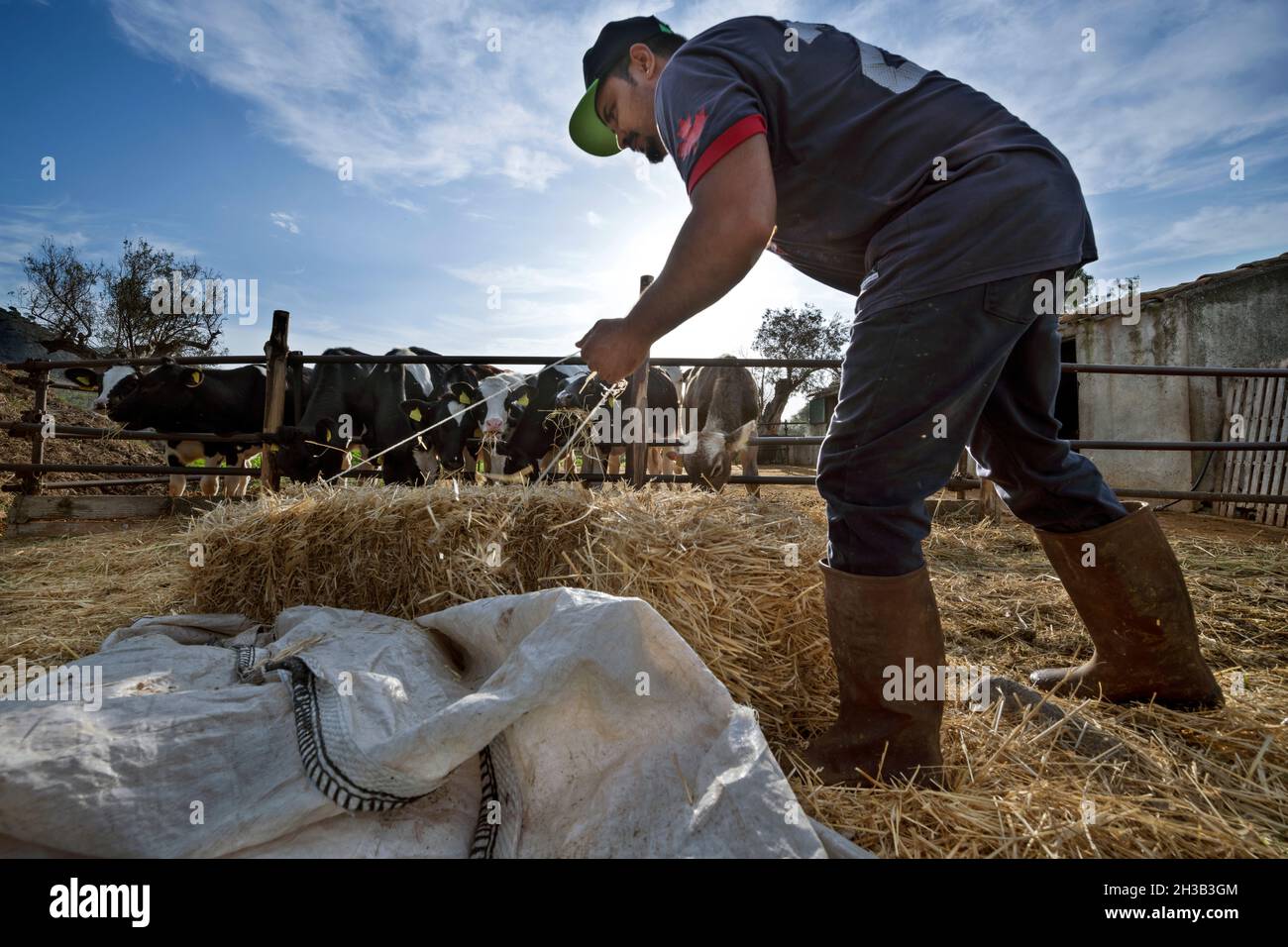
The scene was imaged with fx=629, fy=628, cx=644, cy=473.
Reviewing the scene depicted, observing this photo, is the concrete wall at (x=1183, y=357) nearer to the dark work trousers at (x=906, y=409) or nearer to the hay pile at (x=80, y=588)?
the dark work trousers at (x=906, y=409)

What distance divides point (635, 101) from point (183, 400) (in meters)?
7.20

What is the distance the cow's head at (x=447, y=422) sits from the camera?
657cm

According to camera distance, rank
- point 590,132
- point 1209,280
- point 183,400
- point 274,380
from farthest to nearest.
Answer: point 1209,280, point 183,400, point 274,380, point 590,132

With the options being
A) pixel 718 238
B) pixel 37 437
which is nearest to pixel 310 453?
pixel 37 437

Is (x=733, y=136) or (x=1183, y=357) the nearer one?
(x=733, y=136)

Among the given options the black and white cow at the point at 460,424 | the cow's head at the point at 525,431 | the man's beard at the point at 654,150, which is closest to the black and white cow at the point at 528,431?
the cow's head at the point at 525,431

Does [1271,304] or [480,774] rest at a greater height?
[1271,304]

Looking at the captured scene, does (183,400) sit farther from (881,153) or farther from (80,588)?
(881,153)

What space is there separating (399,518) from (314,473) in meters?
4.64

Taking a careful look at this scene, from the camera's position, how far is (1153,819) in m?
1.05

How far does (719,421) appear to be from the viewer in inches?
286

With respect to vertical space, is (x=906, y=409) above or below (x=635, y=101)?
below
